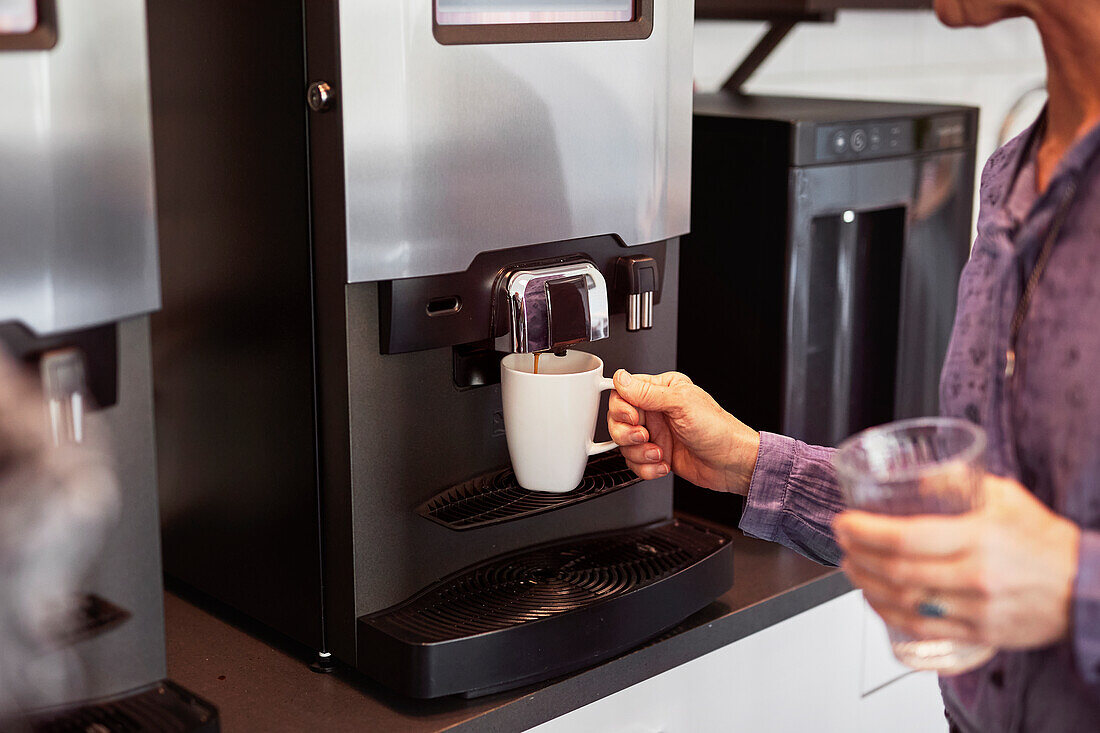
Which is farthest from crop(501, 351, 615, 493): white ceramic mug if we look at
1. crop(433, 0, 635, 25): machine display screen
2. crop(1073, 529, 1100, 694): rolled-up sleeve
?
crop(1073, 529, 1100, 694): rolled-up sleeve

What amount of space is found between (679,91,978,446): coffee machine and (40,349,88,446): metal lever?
0.71m

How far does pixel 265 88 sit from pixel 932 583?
21.2 inches

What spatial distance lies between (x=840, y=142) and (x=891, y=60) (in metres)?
1.21

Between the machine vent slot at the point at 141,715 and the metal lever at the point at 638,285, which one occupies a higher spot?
the metal lever at the point at 638,285

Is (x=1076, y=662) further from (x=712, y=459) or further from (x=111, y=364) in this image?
(x=111, y=364)

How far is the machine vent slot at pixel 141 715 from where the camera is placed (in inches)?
26.9

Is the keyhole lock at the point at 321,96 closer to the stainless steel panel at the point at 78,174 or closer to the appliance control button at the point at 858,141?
the stainless steel panel at the point at 78,174

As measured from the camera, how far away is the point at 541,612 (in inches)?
35.0

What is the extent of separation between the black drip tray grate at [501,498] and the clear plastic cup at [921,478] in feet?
0.94

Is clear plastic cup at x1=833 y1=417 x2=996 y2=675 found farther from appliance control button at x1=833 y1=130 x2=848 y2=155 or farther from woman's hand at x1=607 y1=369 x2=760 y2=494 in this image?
appliance control button at x1=833 y1=130 x2=848 y2=155

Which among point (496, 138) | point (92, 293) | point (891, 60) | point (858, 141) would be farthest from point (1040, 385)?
point (891, 60)

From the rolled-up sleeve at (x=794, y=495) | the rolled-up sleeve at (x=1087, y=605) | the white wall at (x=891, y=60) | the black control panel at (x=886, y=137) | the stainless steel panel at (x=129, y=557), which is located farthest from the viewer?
the white wall at (x=891, y=60)

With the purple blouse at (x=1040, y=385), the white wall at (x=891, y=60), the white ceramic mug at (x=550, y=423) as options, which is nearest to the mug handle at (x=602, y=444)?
the white ceramic mug at (x=550, y=423)

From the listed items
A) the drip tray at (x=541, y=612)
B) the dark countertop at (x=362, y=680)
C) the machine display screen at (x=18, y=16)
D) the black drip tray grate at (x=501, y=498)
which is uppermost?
the machine display screen at (x=18, y=16)
